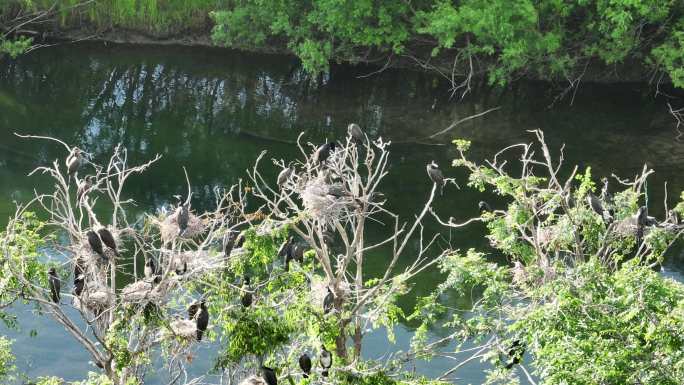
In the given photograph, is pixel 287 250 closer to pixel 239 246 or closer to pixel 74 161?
pixel 239 246

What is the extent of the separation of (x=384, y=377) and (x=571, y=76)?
741 inches

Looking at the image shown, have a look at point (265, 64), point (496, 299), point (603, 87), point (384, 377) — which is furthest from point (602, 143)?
point (384, 377)

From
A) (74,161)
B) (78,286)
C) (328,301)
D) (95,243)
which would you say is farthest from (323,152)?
(74,161)

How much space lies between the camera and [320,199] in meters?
7.96

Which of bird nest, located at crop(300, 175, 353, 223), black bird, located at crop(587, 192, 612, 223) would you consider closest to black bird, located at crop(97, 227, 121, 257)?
bird nest, located at crop(300, 175, 353, 223)

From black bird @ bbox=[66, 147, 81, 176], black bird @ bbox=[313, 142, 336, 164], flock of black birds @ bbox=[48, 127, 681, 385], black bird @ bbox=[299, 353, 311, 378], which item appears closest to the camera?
flock of black birds @ bbox=[48, 127, 681, 385]

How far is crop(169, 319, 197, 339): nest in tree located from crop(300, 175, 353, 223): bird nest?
138cm

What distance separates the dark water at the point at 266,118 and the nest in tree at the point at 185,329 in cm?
817

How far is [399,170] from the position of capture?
20.9m

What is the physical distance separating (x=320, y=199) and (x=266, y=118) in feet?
54.2

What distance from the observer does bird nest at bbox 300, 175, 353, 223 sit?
7938 millimetres

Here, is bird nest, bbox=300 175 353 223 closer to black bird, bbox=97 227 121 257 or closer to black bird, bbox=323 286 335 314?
black bird, bbox=323 286 335 314

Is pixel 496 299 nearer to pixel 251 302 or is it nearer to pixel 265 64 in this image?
pixel 251 302

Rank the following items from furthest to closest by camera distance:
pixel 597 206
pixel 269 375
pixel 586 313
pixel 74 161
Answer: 1. pixel 74 161
2. pixel 597 206
3. pixel 269 375
4. pixel 586 313
